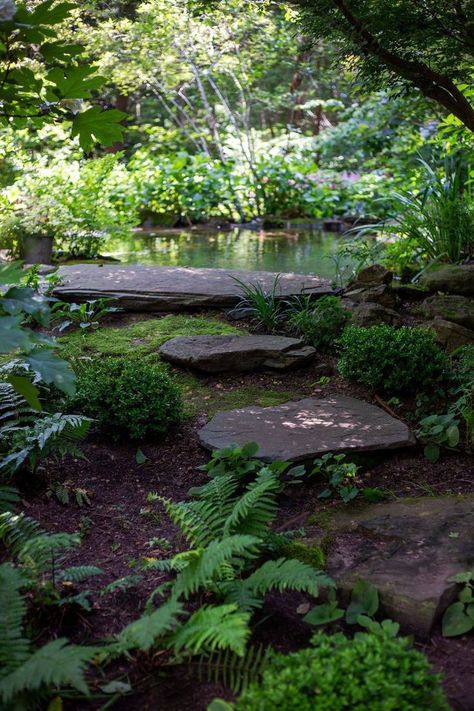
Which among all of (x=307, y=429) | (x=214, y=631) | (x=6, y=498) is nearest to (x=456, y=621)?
(x=214, y=631)

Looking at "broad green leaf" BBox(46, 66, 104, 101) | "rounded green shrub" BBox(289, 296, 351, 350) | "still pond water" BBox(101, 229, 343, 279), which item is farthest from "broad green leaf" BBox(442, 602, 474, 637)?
"still pond water" BBox(101, 229, 343, 279)

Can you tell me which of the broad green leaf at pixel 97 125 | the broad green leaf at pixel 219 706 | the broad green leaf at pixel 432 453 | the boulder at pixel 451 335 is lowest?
the broad green leaf at pixel 219 706

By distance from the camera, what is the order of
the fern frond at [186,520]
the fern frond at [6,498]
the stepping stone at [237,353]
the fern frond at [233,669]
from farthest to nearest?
1. the stepping stone at [237,353]
2. the fern frond at [6,498]
3. the fern frond at [186,520]
4. the fern frond at [233,669]

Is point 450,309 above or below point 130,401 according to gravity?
above

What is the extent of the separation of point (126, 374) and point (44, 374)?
2008 millimetres

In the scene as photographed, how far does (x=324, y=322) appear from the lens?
498cm

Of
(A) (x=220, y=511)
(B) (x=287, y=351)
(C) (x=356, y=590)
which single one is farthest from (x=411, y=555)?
(B) (x=287, y=351)

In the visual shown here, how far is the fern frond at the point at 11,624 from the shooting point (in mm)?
2010

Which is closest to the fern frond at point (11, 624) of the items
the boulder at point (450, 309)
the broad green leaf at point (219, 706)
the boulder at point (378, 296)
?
the broad green leaf at point (219, 706)

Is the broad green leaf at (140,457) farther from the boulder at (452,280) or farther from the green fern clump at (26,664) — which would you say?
the boulder at (452,280)

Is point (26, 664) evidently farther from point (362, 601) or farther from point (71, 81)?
point (71, 81)

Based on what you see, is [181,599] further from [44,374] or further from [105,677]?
[44,374]

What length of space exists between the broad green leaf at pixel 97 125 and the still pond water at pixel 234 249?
12.8 feet

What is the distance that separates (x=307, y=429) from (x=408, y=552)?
1197 mm
